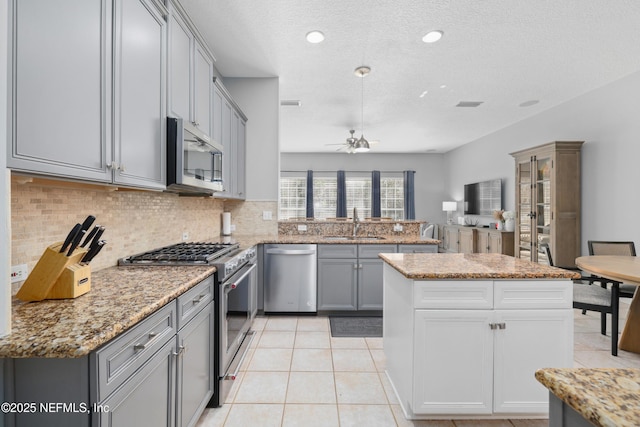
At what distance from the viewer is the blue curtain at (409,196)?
881 centimetres

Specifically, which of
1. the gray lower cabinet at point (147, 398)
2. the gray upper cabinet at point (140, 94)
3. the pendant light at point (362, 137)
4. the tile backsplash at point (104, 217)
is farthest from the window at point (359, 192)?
the gray lower cabinet at point (147, 398)

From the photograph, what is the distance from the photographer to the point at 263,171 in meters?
3.80

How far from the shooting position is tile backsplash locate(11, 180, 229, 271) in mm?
1257

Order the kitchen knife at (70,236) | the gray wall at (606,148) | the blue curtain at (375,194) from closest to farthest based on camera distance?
1. the kitchen knife at (70,236)
2. the gray wall at (606,148)
3. the blue curtain at (375,194)

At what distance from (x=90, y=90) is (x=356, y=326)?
290 cm

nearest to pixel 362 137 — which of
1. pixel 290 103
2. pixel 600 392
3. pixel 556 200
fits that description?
pixel 290 103

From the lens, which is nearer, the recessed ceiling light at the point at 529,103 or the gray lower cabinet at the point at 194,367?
the gray lower cabinet at the point at 194,367

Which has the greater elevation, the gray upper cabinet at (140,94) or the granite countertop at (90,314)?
the gray upper cabinet at (140,94)

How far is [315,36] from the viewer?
2.78 metres

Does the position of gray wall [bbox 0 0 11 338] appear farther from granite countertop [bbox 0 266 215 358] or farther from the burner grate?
the burner grate

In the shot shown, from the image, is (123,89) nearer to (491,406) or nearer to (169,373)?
(169,373)

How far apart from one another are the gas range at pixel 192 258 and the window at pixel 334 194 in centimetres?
665

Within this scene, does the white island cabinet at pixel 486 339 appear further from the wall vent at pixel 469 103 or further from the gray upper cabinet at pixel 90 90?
the wall vent at pixel 469 103

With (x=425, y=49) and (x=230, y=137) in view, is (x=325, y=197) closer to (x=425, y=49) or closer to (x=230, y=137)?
(x=230, y=137)
